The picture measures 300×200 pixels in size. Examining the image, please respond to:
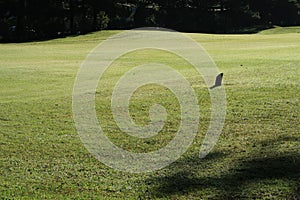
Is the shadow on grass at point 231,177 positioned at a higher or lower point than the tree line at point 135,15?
higher

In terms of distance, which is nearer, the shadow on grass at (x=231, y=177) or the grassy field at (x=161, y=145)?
the shadow on grass at (x=231, y=177)

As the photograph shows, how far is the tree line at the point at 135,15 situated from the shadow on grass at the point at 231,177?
51930mm

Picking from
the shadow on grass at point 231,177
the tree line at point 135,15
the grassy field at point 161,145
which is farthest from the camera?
the tree line at point 135,15

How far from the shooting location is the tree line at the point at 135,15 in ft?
192

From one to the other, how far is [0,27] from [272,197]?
62.1 m

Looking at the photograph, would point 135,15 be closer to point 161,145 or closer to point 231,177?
point 161,145

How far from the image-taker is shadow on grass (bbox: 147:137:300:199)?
637cm

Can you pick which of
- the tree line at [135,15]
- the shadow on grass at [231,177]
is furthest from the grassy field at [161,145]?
the tree line at [135,15]

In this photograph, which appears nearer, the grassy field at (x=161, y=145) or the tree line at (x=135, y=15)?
the grassy field at (x=161, y=145)

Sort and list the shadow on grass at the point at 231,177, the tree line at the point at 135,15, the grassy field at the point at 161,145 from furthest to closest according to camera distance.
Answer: the tree line at the point at 135,15, the grassy field at the point at 161,145, the shadow on grass at the point at 231,177

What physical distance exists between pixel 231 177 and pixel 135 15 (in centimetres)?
6547

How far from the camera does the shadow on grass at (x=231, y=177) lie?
637 cm

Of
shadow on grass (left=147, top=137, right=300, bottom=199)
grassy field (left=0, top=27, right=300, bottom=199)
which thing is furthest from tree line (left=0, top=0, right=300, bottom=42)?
shadow on grass (left=147, top=137, right=300, bottom=199)

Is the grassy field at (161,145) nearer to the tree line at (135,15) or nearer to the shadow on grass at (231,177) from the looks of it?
the shadow on grass at (231,177)
